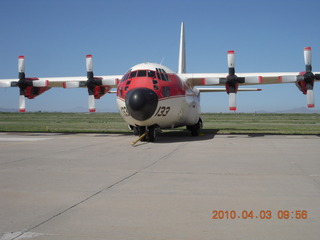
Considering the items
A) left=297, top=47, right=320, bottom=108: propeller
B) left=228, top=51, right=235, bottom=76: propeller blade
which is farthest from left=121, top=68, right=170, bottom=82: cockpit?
left=297, top=47, right=320, bottom=108: propeller

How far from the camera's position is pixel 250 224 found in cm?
453

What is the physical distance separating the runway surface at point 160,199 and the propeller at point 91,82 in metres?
12.5

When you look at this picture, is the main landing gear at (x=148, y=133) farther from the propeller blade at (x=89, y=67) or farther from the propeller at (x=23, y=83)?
the propeller at (x=23, y=83)

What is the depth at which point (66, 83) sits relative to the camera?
2392 cm

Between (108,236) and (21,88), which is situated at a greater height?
(21,88)

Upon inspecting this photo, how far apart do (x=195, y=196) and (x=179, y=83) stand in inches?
520

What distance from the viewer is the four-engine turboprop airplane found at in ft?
52.5

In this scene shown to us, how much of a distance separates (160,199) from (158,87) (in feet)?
36.3

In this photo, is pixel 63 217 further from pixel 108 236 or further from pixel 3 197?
pixel 3 197

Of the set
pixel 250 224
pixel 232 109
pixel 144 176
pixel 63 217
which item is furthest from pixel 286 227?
pixel 232 109
